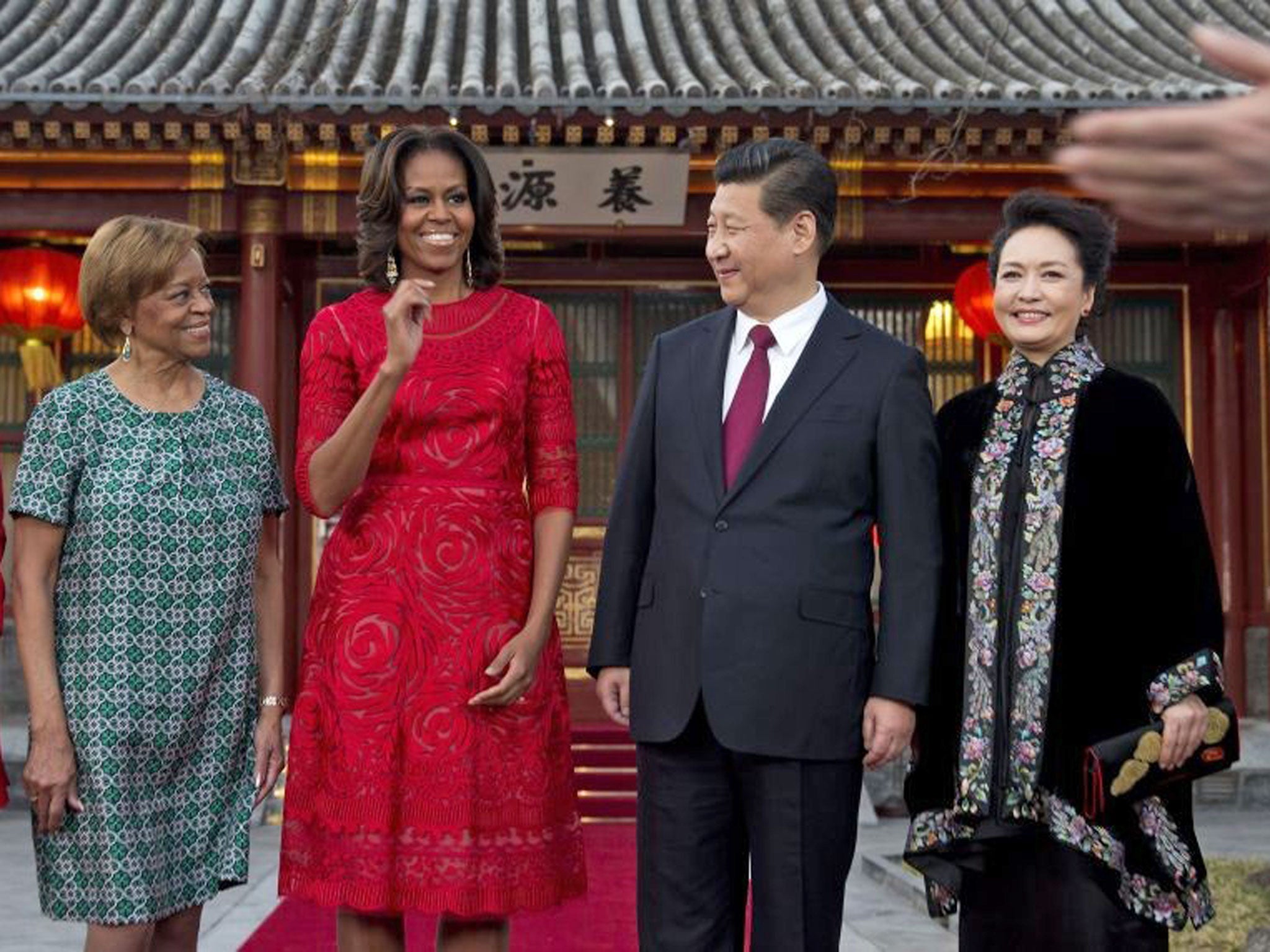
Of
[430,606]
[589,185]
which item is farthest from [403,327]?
[589,185]

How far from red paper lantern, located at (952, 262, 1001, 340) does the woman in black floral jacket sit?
5.89 m

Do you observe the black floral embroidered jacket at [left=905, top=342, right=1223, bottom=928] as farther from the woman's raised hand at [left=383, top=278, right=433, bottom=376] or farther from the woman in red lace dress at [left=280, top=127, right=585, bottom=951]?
the woman's raised hand at [left=383, top=278, right=433, bottom=376]

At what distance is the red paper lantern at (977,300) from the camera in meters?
9.09

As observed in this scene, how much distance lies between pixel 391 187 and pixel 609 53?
6088 mm

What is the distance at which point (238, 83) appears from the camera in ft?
27.9

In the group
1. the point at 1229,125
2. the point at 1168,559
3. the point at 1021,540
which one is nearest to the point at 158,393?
the point at 1021,540

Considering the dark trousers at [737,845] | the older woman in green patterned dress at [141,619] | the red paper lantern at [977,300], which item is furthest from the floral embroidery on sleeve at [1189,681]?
the red paper lantern at [977,300]

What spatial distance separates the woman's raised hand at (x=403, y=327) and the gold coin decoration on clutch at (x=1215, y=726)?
1.56m

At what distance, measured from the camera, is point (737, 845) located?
3.19 metres

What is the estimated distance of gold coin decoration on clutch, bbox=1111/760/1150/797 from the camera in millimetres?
2984

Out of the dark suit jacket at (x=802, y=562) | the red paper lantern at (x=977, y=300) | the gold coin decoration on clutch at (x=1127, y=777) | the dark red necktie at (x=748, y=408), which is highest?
the red paper lantern at (x=977, y=300)

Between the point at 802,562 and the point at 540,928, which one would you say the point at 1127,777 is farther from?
the point at 540,928

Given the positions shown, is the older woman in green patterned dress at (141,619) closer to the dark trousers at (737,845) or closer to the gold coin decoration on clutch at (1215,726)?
the dark trousers at (737,845)

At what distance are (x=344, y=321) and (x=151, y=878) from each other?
1.11 meters
